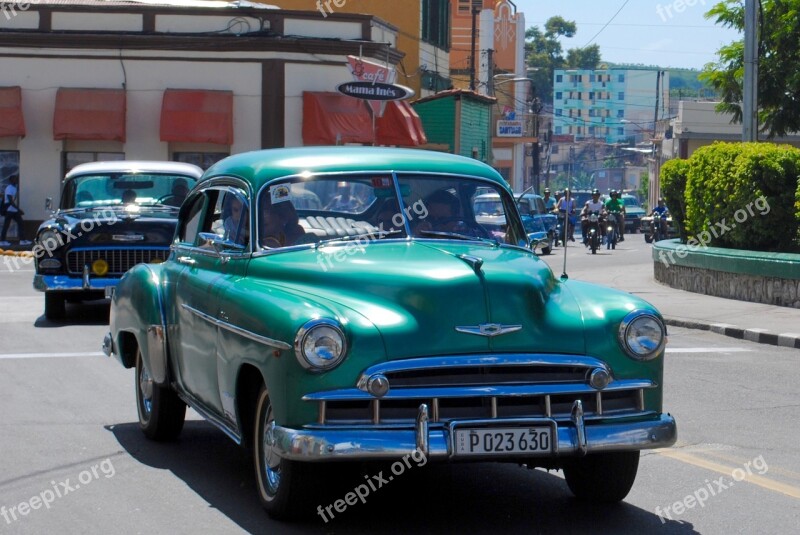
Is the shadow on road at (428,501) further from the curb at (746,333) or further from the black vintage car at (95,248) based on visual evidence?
the curb at (746,333)

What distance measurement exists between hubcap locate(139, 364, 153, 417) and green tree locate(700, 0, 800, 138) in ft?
71.5

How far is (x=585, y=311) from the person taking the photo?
6305 mm

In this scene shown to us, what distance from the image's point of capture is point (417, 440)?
5637 mm

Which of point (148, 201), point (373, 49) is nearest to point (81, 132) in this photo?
point (373, 49)

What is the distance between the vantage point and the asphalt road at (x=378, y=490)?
6297 mm

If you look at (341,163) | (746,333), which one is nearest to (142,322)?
(341,163)

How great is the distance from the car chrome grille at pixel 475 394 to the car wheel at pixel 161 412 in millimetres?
2734

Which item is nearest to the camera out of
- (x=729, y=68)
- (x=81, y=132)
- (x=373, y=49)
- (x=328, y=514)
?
(x=328, y=514)

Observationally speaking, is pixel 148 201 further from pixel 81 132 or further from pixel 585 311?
pixel 81 132

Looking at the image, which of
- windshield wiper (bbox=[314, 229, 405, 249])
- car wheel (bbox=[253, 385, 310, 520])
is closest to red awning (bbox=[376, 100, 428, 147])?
windshield wiper (bbox=[314, 229, 405, 249])

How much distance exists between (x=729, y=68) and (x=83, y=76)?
678 inches
